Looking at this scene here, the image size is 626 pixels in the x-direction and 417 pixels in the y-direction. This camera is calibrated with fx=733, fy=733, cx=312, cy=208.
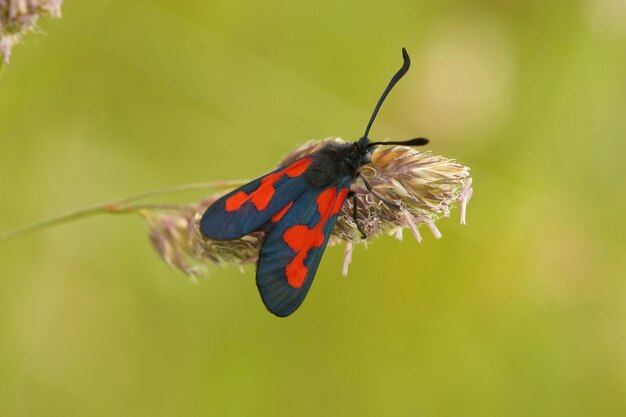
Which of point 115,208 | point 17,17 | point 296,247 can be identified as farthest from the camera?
point 115,208

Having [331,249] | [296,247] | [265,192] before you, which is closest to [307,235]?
[296,247]

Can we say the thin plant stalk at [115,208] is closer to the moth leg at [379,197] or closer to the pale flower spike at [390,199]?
the pale flower spike at [390,199]

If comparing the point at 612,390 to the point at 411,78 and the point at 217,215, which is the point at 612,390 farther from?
the point at 217,215

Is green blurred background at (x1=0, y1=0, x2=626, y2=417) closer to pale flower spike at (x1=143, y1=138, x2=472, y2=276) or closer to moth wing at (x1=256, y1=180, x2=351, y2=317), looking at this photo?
pale flower spike at (x1=143, y1=138, x2=472, y2=276)

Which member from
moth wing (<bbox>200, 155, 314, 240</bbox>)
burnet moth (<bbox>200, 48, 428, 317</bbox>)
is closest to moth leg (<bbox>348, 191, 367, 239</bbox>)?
burnet moth (<bbox>200, 48, 428, 317</bbox>)

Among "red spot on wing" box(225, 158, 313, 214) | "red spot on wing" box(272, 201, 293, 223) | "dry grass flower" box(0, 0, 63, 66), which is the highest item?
"dry grass flower" box(0, 0, 63, 66)

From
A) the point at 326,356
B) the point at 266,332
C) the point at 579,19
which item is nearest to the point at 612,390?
the point at 326,356

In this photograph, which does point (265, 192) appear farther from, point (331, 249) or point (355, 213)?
point (331, 249)
